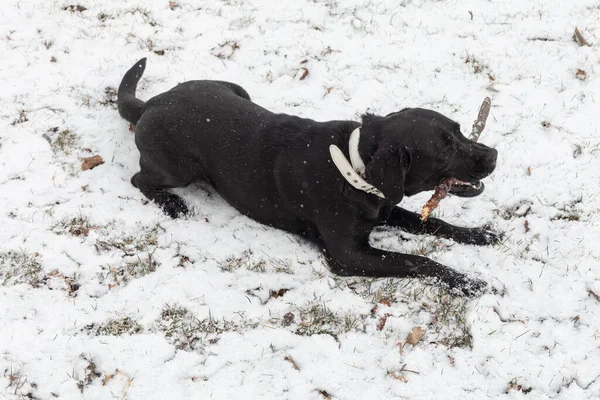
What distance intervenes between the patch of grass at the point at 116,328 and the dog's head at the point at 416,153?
1.88 metres

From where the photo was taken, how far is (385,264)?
12.2 ft

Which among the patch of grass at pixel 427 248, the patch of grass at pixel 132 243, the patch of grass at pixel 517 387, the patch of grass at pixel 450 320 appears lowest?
the patch of grass at pixel 132 243

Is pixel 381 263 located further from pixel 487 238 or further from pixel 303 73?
pixel 303 73

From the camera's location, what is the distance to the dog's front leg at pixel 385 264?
368cm

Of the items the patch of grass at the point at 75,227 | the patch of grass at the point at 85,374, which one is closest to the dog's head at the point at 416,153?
the patch of grass at the point at 85,374

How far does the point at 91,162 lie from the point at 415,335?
3151 millimetres

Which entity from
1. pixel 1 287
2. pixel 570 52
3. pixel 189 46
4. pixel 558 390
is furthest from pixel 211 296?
pixel 570 52

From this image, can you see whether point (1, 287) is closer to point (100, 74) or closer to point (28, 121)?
point (28, 121)

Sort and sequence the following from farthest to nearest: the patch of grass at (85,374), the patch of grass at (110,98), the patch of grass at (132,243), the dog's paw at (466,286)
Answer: the patch of grass at (110,98)
the patch of grass at (132,243)
the dog's paw at (466,286)
the patch of grass at (85,374)

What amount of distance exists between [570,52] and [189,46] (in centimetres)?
399

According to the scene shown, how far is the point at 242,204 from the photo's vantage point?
4.19 meters

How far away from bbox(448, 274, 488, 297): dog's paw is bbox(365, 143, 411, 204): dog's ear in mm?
855

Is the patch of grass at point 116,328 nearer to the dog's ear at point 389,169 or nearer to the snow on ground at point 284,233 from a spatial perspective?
the snow on ground at point 284,233

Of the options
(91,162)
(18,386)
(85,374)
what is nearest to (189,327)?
(85,374)
